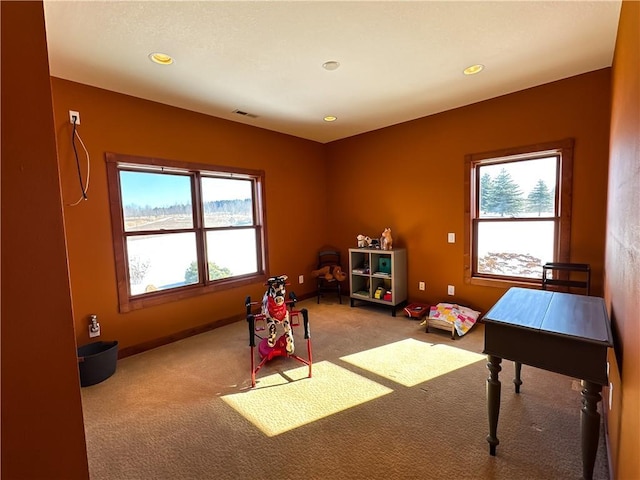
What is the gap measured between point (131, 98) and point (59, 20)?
1.23 m

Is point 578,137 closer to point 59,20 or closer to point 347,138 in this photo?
point 347,138

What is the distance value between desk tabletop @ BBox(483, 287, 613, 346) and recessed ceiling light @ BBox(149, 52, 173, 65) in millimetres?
2899

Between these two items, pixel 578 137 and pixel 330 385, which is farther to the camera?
pixel 578 137

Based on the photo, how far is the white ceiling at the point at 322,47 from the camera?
6.23 ft

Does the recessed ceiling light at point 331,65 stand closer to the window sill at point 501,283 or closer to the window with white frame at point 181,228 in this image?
the window with white frame at point 181,228

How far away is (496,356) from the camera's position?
64.9 inches

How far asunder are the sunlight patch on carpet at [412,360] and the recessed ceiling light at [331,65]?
2.65 meters

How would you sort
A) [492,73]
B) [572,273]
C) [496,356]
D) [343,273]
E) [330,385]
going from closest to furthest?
1. [496,356]
2. [330,385]
3. [492,73]
4. [572,273]
5. [343,273]

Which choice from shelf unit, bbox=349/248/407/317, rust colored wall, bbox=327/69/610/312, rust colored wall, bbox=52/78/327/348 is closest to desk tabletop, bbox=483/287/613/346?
rust colored wall, bbox=327/69/610/312

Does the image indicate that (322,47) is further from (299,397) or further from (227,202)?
(299,397)

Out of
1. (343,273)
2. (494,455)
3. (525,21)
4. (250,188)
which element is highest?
(525,21)

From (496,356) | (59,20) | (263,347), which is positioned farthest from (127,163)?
(496,356)

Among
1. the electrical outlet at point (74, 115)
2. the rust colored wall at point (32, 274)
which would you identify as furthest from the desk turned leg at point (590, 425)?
the electrical outlet at point (74, 115)

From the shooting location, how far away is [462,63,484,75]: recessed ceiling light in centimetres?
268
